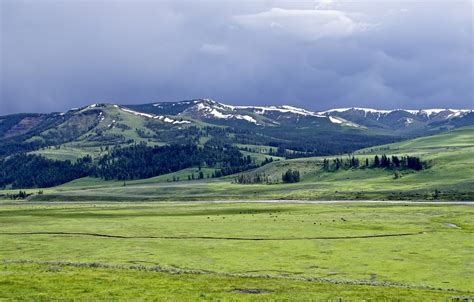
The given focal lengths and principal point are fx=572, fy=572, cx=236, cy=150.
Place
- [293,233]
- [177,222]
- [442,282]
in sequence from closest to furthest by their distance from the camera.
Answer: [442,282]
[293,233]
[177,222]

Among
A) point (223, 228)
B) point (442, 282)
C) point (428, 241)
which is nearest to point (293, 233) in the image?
point (223, 228)

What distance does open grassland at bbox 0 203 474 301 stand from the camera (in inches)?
2271

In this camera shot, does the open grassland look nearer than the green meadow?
No

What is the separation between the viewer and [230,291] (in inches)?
2253

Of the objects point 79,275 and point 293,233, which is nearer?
point 79,275

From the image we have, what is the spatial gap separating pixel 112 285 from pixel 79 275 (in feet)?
26.8

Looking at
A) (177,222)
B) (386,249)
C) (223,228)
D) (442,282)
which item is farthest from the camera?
(177,222)

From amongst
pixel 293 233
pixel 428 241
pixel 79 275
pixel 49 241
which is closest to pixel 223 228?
pixel 293 233

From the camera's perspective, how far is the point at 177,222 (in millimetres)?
140875

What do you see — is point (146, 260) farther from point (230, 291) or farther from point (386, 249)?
point (386, 249)

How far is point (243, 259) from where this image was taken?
268 ft

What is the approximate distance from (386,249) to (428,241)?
1234cm

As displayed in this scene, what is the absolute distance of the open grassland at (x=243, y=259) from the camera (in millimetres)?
57688

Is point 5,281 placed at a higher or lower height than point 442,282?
higher
